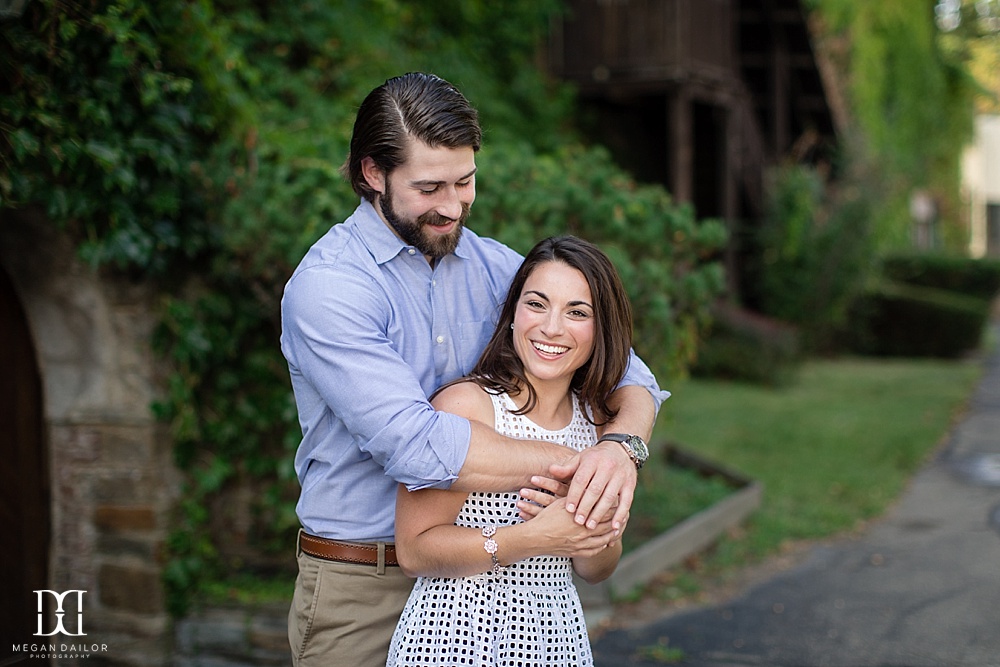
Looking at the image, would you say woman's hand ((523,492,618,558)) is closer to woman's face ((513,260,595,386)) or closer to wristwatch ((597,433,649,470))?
wristwatch ((597,433,649,470))

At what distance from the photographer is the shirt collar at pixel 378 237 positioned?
2.44 m

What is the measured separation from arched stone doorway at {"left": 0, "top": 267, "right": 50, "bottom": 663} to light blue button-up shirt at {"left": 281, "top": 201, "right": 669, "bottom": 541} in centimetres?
242

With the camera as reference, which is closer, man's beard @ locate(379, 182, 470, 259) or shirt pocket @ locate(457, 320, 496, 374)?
man's beard @ locate(379, 182, 470, 259)

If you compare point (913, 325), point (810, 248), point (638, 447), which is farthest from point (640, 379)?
point (913, 325)

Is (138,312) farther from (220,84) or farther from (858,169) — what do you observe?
(858,169)

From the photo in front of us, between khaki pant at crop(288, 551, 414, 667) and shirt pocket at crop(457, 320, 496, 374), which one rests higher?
shirt pocket at crop(457, 320, 496, 374)

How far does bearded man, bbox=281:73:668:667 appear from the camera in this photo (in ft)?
7.20

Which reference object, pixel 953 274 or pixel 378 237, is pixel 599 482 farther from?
pixel 953 274

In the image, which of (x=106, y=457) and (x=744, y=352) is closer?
(x=106, y=457)

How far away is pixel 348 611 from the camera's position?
2.53 metres

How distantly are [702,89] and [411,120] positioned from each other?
10.7 meters

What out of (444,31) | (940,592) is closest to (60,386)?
(940,592)

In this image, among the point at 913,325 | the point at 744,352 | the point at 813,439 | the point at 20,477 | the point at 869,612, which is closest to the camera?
the point at 20,477

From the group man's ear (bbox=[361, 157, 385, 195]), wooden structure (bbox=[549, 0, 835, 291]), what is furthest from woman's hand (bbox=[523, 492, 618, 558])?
wooden structure (bbox=[549, 0, 835, 291])
